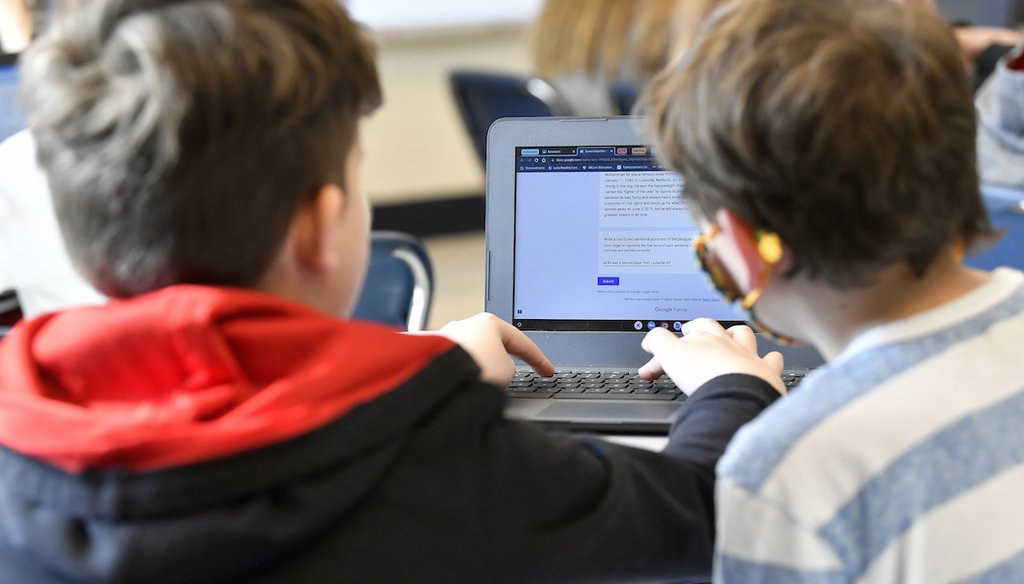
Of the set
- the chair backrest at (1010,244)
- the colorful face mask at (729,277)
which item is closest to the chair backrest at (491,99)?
the chair backrest at (1010,244)

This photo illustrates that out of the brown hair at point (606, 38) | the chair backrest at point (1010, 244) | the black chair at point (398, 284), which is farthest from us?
the brown hair at point (606, 38)

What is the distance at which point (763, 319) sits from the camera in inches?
36.5

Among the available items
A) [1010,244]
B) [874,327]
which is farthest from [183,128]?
[1010,244]

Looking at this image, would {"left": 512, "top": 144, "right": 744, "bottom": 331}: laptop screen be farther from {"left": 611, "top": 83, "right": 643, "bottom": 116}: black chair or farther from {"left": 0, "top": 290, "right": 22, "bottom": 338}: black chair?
{"left": 611, "top": 83, "right": 643, "bottom": 116}: black chair

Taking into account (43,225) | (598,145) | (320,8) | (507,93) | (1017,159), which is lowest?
(507,93)

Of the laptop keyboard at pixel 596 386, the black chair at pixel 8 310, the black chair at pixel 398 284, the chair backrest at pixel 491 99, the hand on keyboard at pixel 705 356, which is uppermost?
the hand on keyboard at pixel 705 356

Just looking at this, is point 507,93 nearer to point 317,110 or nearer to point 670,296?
point 670,296

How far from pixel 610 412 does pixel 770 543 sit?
37cm

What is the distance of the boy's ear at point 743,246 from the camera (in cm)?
86

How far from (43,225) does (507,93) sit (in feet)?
5.52

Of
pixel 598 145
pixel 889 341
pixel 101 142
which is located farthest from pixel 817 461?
pixel 598 145

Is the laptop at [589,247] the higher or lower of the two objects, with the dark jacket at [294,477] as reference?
lower

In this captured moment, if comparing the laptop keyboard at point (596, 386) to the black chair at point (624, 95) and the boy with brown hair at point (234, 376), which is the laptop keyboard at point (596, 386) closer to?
the boy with brown hair at point (234, 376)

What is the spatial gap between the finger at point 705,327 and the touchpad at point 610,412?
79 mm
